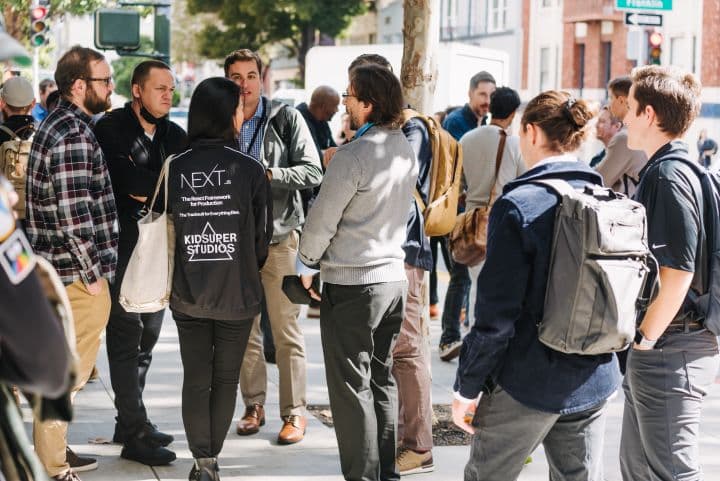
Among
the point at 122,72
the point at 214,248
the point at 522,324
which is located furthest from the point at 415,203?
the point at 122,72

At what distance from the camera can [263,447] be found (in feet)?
20.5

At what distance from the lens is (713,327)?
4152 mm

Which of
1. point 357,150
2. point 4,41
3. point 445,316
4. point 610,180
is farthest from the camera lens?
point 445,316

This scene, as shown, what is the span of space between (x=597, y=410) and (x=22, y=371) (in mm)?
2062

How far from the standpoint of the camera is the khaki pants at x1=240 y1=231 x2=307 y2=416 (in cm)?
639

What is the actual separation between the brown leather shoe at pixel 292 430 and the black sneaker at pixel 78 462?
1.07 metres

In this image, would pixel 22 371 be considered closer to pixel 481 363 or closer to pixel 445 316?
pixel 481 363

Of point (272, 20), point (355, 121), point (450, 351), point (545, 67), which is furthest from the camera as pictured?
point (545, 67)

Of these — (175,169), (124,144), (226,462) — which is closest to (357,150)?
(175,169)

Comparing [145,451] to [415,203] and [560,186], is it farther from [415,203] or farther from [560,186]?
[560,186]

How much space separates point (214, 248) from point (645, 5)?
12.4 m

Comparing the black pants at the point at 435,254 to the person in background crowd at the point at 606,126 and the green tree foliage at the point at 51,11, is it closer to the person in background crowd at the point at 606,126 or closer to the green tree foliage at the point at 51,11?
the person in background crowd at the point at 606,126

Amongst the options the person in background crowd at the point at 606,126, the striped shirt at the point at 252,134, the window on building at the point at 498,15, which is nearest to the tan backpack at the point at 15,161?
the striped shirt at the point at 252,134

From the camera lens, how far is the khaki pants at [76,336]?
522 cm
